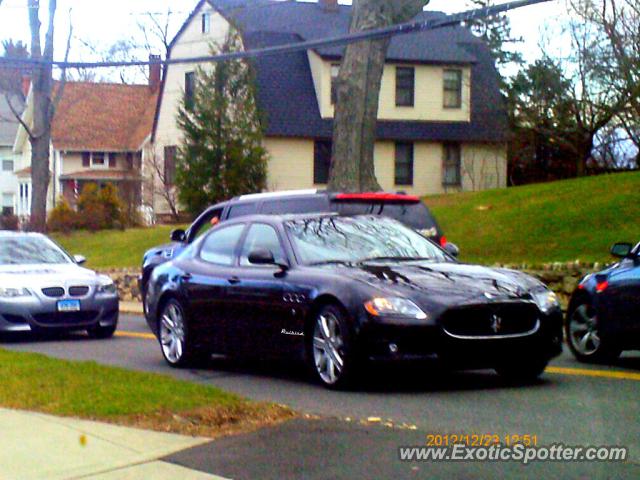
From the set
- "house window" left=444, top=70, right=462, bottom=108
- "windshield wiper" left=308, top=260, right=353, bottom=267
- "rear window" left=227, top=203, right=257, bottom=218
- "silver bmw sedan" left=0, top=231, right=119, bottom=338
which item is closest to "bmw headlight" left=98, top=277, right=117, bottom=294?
"silver bmw sedan" left=0, top=231, right=119, bottom=338

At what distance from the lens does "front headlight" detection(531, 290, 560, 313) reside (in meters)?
9.99

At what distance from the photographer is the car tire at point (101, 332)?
16023mm

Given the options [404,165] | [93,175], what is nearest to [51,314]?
[404,165]

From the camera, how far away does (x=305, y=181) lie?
42875 millimetres

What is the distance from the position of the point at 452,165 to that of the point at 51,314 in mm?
30812

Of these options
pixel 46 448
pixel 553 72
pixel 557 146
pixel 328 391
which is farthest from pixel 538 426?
pixel 557 146

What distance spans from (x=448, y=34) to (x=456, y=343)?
124 feet

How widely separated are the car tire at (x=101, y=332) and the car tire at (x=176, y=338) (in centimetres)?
362

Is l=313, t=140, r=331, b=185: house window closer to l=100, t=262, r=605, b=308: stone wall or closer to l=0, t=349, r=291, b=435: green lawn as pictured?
l=100, t=262, r=605, b=308: stone wall

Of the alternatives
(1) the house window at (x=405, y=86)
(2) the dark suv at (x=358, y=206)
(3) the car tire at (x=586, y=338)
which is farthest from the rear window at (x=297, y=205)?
(1) the house window at (x=405, y=86)

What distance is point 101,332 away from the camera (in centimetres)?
1612

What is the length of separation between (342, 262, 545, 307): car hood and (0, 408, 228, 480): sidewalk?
240 cm

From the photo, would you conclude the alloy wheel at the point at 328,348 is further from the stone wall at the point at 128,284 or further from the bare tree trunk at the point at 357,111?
the stone wall at the point at 128,284

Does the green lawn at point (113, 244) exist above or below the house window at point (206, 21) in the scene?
below
